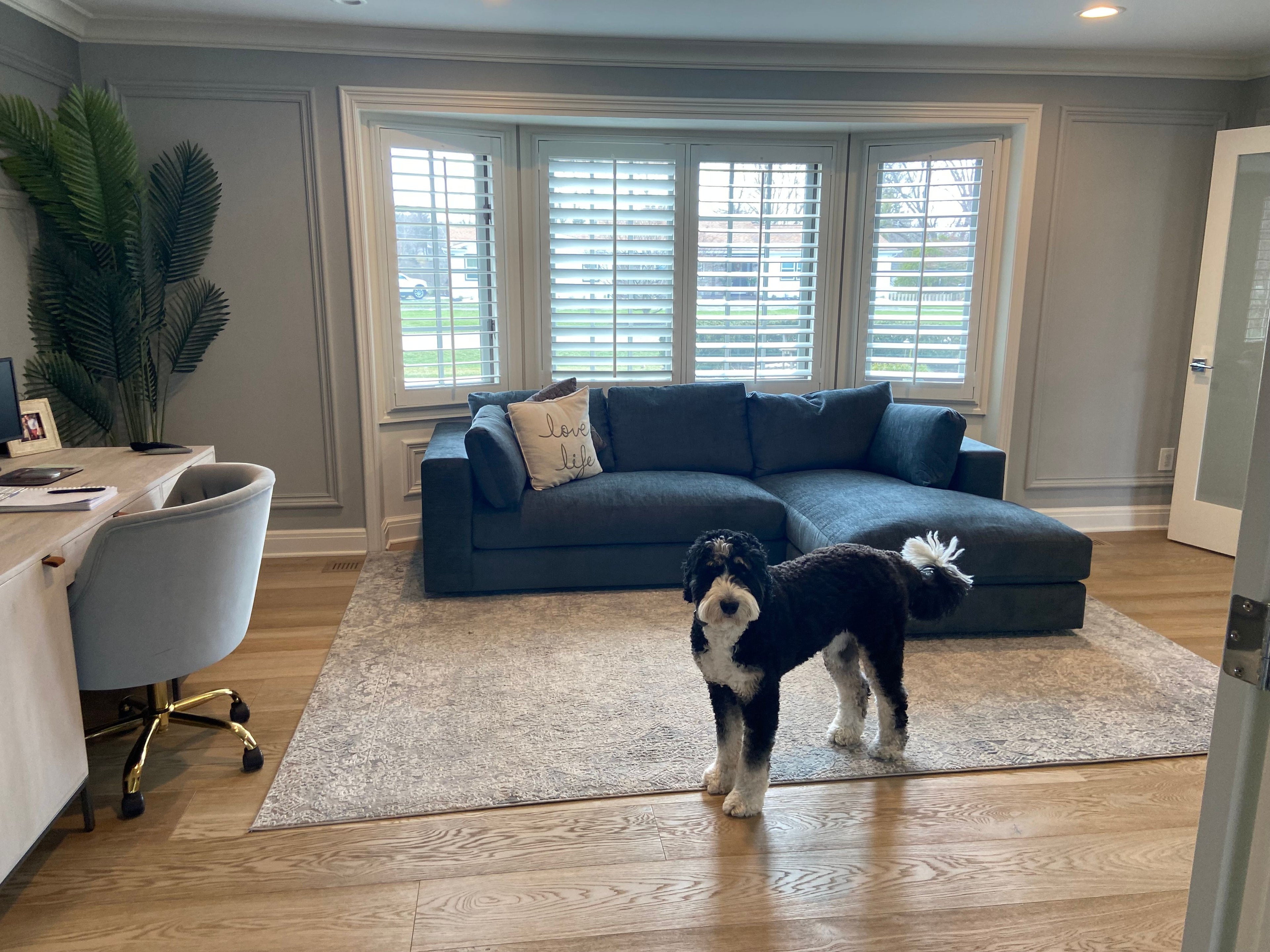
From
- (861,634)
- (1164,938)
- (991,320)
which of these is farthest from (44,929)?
(991,320)

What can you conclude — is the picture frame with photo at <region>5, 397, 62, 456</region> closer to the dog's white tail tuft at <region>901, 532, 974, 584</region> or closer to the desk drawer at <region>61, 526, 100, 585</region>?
the desk drawer at <region>61, 526, 100, 585</region>

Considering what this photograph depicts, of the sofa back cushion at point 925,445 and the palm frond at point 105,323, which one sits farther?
the sofa back cushion at point 925,445

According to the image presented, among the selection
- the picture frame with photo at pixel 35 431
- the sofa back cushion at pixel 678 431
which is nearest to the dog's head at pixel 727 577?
the sofa back cushion at pixel 678 431

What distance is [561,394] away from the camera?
4.12 meters

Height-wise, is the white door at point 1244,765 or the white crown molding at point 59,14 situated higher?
the white crown molding at point 59,14

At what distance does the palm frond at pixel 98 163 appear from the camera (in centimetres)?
339

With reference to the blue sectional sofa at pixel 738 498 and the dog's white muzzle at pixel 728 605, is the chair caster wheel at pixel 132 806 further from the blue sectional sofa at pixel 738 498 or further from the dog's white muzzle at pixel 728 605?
the blue sectional sofa at pixel 738 498

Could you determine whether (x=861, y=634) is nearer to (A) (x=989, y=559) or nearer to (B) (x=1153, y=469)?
(A) (x=989, y=559)

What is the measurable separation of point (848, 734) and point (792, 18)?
3022 millimetres

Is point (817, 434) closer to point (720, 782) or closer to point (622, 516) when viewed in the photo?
point (622, 516)

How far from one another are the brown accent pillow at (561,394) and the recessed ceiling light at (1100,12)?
8.83ft

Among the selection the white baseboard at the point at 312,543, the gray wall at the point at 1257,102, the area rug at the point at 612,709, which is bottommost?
the area rug at the point at 612,709

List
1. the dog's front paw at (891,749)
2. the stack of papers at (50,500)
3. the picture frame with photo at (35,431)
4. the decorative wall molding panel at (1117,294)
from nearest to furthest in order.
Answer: the stack of papers at (50,500)
the dog's front paw at (891,749)
the picture frame with photo at (35,431)
the decorative wall molding panel at (1117,294)

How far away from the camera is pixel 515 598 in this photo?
378 centimetres
